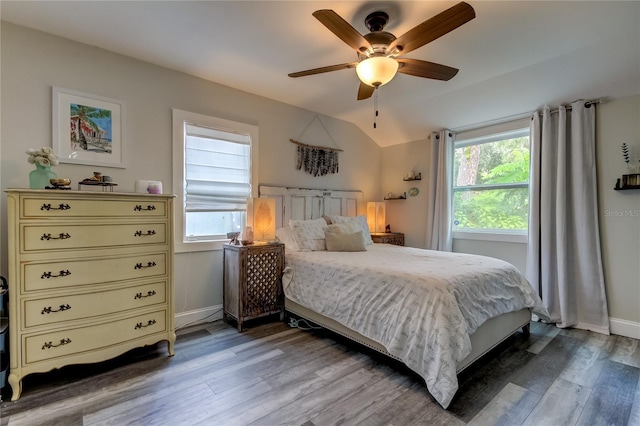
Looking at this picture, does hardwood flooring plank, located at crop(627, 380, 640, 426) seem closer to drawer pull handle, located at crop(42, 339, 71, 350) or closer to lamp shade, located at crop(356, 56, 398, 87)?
lamp shade, located at crop(356, 56, 398, 87)

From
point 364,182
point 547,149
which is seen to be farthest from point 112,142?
point 547,149

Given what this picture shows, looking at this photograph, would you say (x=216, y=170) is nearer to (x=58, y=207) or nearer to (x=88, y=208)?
(x=88, y=208)

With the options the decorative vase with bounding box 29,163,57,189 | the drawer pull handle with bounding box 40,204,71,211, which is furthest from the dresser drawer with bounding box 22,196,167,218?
the decorative vase with bounding box 29,163,57,189

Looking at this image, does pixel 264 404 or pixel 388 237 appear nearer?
pixel 264 404

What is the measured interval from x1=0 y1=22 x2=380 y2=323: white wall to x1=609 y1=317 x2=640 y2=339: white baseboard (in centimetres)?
338

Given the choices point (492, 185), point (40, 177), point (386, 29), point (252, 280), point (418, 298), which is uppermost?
point (386, 29)

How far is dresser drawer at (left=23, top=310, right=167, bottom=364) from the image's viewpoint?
1873 mm

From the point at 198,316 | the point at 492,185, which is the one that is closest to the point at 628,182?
the point at 492,185

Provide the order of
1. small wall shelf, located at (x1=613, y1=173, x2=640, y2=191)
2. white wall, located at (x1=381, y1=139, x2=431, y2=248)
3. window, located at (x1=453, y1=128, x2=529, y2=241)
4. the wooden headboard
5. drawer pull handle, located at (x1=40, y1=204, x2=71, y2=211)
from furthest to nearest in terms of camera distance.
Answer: white wall, located at (x1=381, y1=139, x2=431, y2=248) < the wooden headboard < window, located at (x1=453, y1=128, x2=529, y2=241) < small wall shelf, located at (x1=613, y1=173, x2=640, y2=191) < drawer pull handle, located at (x1=40, y1=204, x2=71, y2=211)

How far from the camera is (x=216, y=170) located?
3.25m

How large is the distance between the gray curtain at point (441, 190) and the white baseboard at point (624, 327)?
1640 millimetres

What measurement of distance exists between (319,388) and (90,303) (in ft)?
5.41

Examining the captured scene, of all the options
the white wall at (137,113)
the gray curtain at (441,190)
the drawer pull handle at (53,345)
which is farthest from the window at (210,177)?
the gray curtain at (441,190)

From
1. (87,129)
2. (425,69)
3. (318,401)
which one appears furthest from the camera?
(87,129)
